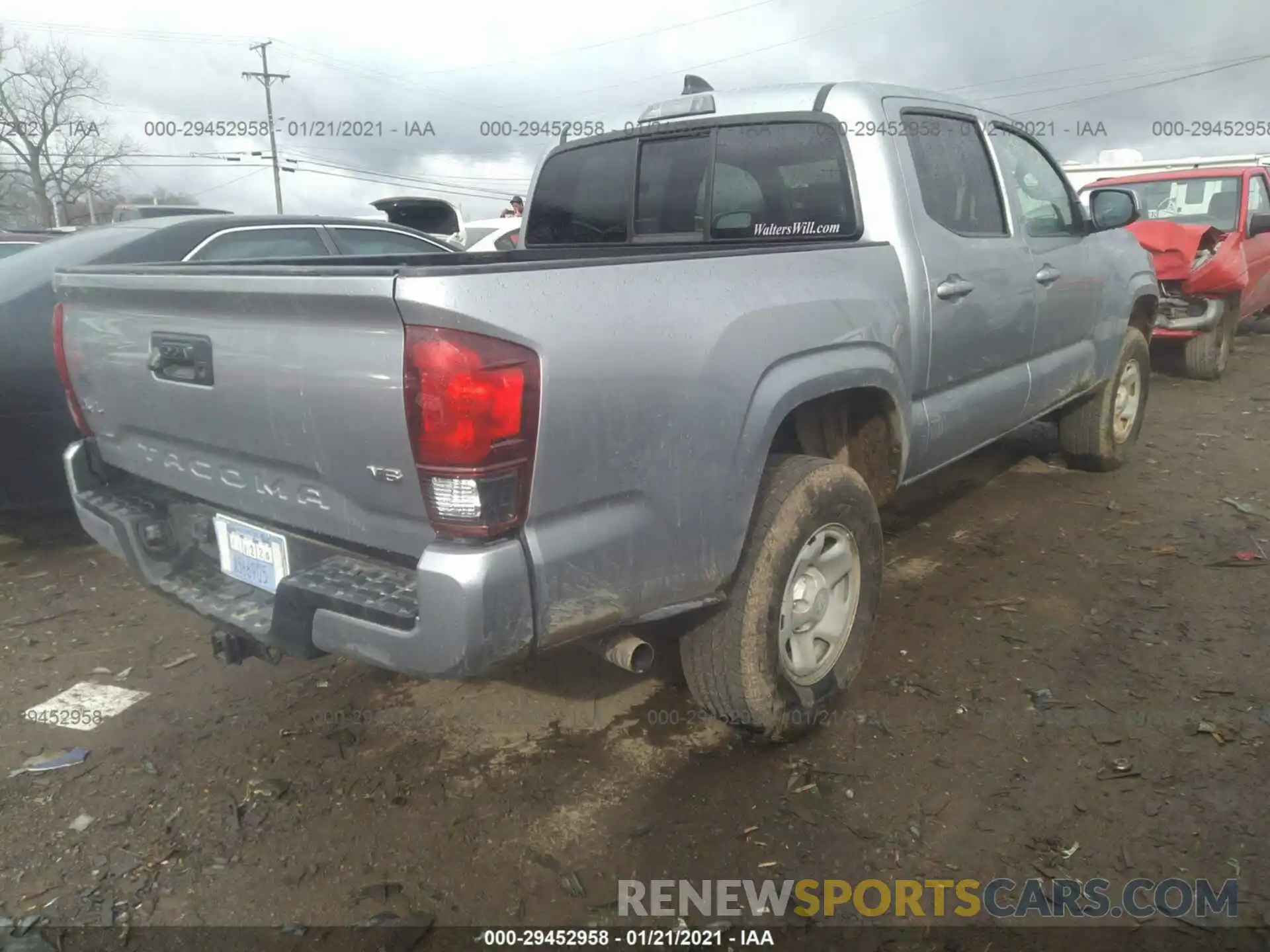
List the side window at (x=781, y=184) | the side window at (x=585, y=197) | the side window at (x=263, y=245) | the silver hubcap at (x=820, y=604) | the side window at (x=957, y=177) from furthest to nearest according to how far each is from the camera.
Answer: the side window at (x=263, y=245)
the side window at (x=585, y=197)
the side window at (x=957, y=177)
the side window at (x=781, y=184)
the silver hubcap at (x=820, y=604)

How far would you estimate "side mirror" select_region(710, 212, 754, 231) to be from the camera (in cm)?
336

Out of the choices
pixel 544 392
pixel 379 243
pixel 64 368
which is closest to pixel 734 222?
pixel 544 392

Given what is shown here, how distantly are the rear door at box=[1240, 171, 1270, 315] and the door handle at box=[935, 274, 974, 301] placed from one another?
697cm

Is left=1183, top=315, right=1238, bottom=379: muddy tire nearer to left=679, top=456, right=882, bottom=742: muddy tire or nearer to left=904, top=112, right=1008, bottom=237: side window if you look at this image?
left=904, top=112, right=1008, bottom=237: side window

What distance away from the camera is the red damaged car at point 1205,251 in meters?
7.78

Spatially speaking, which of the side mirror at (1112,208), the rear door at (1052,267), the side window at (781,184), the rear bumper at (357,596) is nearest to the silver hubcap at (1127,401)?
the rear door at (1052,267)

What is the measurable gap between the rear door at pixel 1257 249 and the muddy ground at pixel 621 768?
20.9 ft

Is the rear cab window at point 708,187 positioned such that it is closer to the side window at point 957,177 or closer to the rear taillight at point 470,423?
the side window at point 957,177

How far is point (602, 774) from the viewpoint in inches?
105

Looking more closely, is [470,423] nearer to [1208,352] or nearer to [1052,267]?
[1052,267]

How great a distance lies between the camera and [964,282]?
3330 mm

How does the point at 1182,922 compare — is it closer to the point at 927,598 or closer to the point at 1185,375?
the point at 927,598

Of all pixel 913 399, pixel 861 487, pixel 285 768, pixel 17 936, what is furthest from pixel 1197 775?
pixel 17 936

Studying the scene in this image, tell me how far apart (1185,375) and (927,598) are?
630 centimetres
